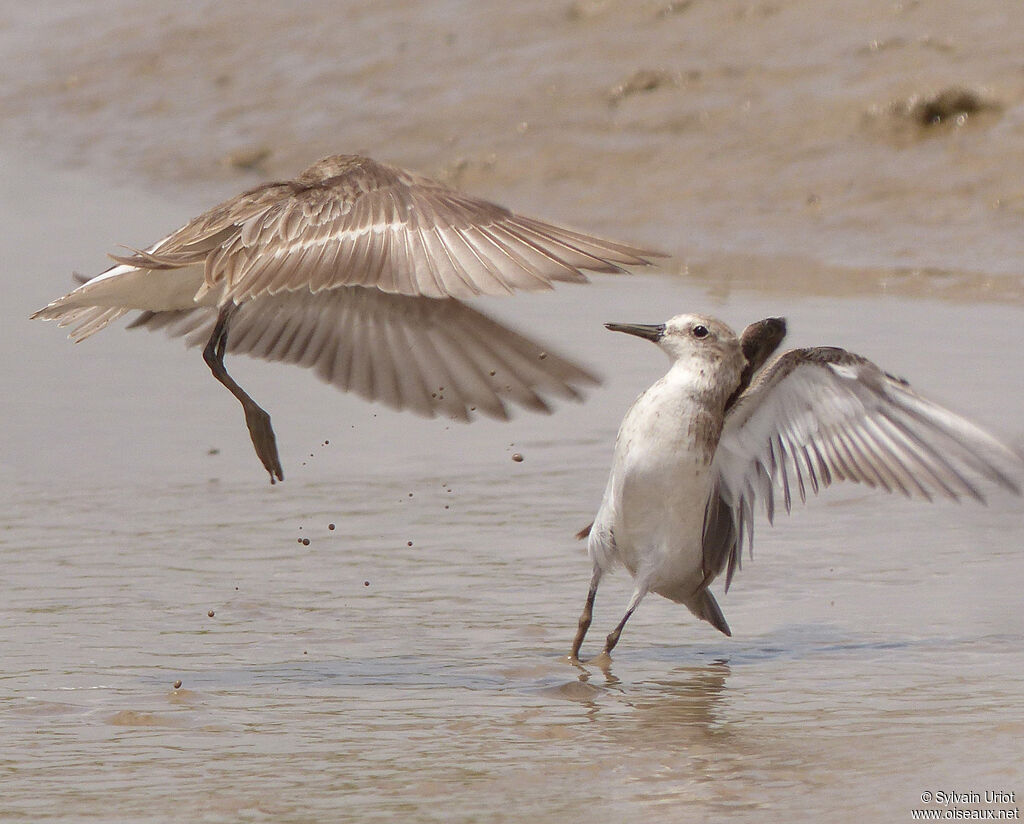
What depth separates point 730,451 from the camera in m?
5.57

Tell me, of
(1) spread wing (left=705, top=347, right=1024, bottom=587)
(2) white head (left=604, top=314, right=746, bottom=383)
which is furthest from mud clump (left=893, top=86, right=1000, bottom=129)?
(2) white head (left=604, top=314, right=746, bottom=383)

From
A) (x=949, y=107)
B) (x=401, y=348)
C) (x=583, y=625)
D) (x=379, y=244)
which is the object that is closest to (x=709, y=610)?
(x=583, y=625)

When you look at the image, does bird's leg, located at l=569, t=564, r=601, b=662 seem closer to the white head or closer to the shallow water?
the shallow water

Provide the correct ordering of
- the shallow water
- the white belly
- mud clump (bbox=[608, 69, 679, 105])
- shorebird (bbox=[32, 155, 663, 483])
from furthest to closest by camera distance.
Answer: mud clump (bbox=[608, 69, 679, 105])
the white belly
shorebird (bbox=[32, 155, 663, 483])
the shallow water

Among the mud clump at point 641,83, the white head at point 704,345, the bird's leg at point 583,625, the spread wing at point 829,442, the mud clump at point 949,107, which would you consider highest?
the mud clump at point 641,83

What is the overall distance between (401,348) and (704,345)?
3.78 ft

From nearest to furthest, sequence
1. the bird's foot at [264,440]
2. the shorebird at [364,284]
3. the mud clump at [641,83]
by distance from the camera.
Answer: the shorebird at [364,284], the bird's foot at [264,440], the mud clump at [641,83]

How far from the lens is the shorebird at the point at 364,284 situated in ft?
16.5

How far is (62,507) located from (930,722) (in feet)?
11.4

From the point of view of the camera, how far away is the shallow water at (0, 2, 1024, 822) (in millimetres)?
4551

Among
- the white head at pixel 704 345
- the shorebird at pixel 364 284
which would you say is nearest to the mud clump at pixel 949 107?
the shorebird at pixel 364 284

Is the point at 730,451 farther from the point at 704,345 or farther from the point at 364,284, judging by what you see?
the point at 364,284

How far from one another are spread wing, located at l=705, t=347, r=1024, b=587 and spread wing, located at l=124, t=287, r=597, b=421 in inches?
21.0

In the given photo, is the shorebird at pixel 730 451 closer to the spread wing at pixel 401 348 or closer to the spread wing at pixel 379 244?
the spread wing at pixel 401 348
